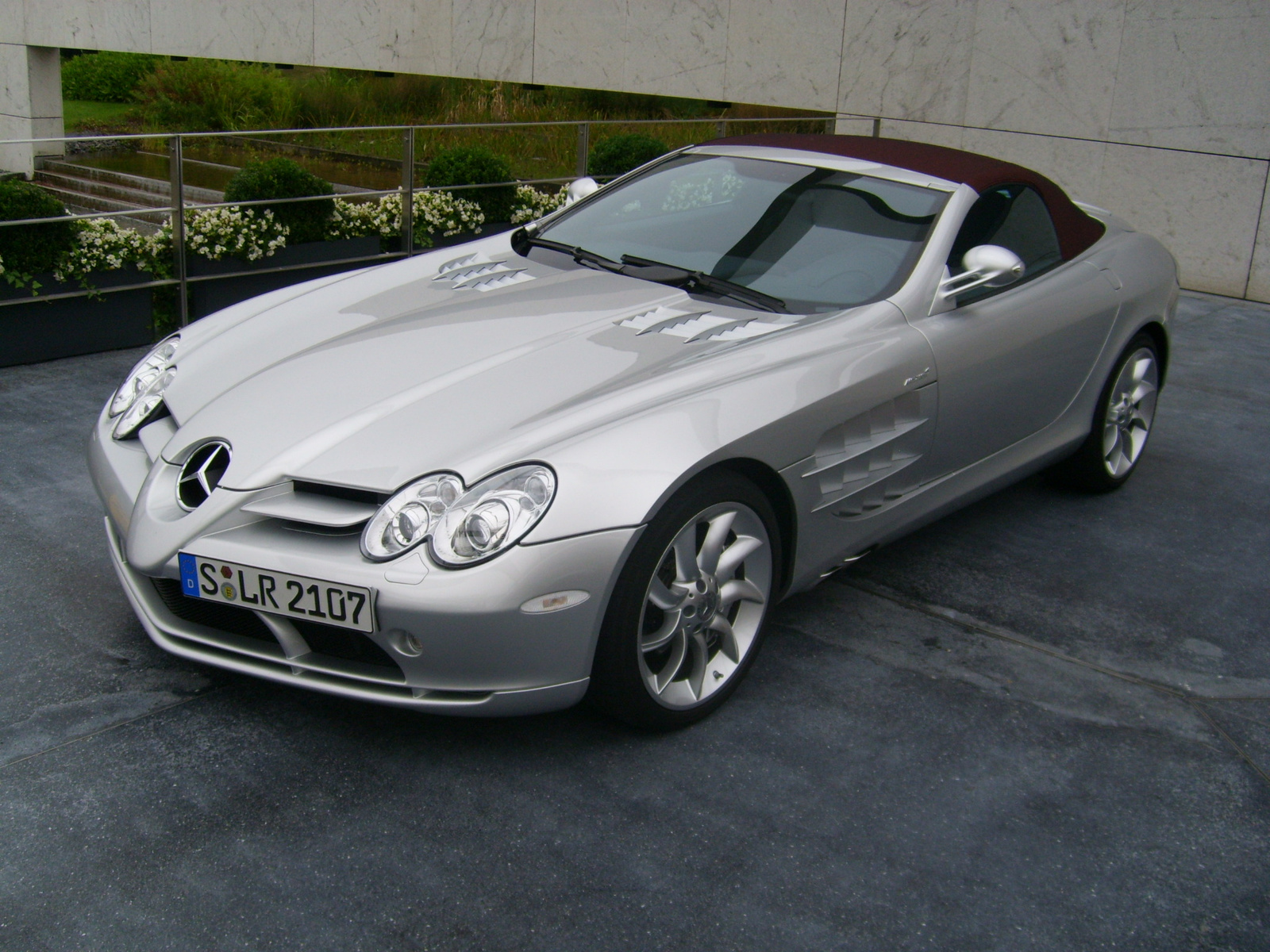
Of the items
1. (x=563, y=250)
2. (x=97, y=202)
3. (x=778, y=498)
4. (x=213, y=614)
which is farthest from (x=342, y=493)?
(x=97, y=202)

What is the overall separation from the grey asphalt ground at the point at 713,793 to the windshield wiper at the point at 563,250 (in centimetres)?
126

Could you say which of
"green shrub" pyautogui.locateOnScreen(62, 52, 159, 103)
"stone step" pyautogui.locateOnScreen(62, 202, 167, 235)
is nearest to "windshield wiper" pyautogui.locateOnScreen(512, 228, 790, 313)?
"stone step" pyautogui.locateOnScreen(62, 202, 167, 235)

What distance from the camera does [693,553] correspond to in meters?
3.01

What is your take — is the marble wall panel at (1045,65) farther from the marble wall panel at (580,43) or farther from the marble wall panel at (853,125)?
the marble wall panel at (580,43)

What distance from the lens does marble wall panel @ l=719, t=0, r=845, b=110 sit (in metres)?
11.4

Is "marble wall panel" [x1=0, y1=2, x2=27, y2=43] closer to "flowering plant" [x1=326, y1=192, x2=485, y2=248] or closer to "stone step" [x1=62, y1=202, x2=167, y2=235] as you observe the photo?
"stone step" [x1=62, y1=202, x2=167, y2=235]

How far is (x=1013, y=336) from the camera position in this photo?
13.1ft

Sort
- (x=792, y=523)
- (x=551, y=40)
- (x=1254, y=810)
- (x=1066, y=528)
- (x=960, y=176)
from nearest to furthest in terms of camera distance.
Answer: (x=1254, y=810)
(x=792, y=523)
(x=960, y=176)
(x=1066, y=528)
(x=551, y=40)

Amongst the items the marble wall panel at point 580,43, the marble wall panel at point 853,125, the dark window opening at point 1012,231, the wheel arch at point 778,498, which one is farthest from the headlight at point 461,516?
the marble wall panel at point 580,43

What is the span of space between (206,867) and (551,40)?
39.0ft

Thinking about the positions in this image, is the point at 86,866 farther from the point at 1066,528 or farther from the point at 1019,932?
the point at 1066,528

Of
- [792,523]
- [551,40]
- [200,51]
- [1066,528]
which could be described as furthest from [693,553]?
[200,51]

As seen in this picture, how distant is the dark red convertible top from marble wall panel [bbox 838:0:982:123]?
21.2 feet

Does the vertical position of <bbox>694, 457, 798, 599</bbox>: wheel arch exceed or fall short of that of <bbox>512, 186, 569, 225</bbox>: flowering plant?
it falls short
